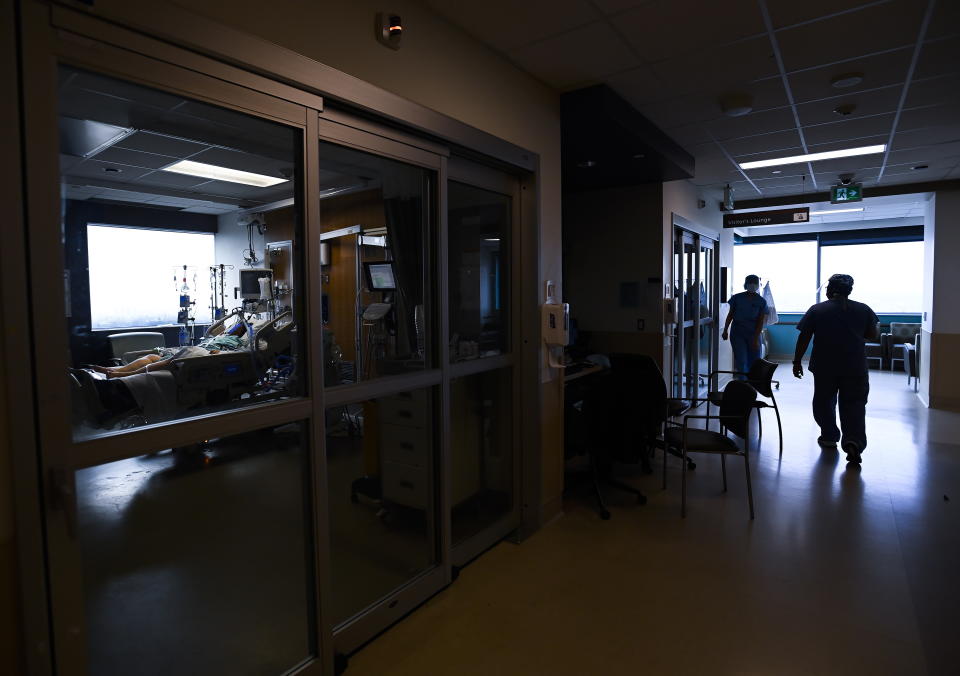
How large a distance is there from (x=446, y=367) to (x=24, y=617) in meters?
1.76

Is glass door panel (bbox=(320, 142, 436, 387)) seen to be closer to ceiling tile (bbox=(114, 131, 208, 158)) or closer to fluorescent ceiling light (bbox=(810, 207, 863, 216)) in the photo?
ceiling tile (bbox=(114, 131, 208, 158))

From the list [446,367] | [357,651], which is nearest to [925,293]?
[446,367]

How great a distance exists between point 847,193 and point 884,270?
5.62 m

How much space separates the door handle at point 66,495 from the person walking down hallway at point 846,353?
5102 millimetres

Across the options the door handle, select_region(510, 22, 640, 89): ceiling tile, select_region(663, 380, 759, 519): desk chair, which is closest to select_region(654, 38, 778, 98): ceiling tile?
select_region(510, 22, 640, 89): ceiling tile

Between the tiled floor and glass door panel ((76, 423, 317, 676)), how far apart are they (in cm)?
43

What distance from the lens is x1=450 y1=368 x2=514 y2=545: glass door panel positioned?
10.3 feet

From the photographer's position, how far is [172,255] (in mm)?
1807

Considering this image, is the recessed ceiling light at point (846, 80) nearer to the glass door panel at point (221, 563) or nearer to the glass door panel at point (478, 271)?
the glass door panel at point (478, 271)

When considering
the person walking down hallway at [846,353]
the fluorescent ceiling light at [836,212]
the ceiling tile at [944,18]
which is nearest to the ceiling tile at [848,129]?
the person walking down hallway at [846,353]

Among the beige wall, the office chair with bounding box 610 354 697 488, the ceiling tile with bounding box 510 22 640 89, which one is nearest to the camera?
the ceiling tile with bounding box 510 22 640 89

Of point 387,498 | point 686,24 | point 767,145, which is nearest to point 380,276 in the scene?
point 387,498

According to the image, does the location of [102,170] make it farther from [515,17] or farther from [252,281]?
[515,17]

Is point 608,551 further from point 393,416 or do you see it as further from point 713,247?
point 713,247
